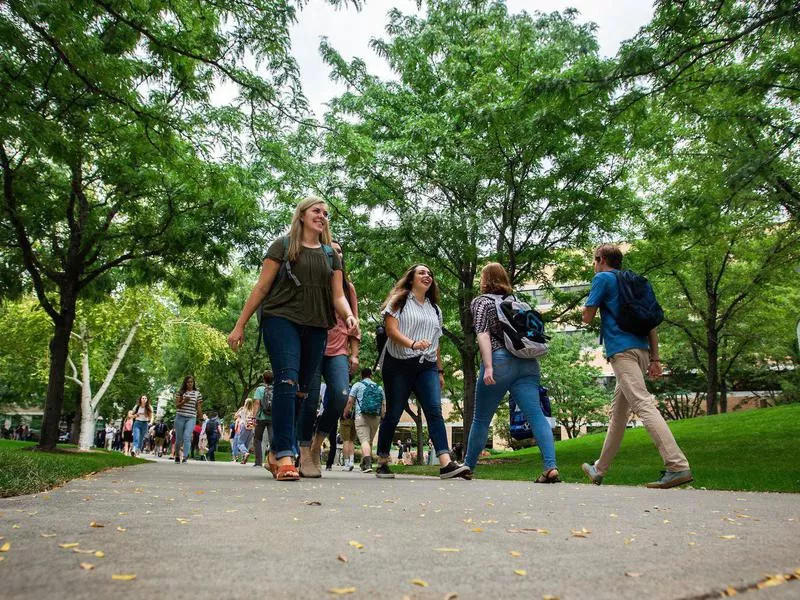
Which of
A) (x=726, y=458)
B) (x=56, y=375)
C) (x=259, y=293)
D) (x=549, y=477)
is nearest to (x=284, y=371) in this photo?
(x=259, y=293)

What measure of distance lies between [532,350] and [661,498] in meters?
2.26

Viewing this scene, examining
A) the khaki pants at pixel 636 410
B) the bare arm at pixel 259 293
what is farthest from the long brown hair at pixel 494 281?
the bare arm at pixel 259 293

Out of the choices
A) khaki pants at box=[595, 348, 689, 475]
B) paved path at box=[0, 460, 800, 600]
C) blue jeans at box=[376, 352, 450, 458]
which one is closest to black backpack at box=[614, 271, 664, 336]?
khaki pants at box=[595, 348, 689, 475]

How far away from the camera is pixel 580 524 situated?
128 inches

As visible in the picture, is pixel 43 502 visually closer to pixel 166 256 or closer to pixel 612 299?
pixel 612 299

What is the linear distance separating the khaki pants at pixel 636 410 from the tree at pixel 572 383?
36.3 m

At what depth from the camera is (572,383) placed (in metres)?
44.2

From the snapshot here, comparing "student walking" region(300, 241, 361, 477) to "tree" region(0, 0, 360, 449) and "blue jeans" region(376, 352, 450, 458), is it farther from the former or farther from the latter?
"tree" region(0, 0, 360, 449)

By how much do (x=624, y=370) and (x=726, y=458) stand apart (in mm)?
4997

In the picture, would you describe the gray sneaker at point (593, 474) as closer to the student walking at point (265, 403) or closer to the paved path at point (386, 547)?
the paved path at point (386, 547)

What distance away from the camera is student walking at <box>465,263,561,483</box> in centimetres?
684

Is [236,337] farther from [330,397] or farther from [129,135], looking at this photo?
[129,135]

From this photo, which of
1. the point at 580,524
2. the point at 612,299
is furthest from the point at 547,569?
the point at 612,299

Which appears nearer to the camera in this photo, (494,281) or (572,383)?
(494,281)
